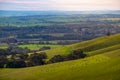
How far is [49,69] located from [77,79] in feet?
39.3

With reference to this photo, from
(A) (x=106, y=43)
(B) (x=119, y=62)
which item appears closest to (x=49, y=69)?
(B) (x=119, y=62)

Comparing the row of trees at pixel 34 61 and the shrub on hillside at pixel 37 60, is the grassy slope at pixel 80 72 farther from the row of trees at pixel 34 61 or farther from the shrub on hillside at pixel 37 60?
the shrub on hillside at pixel 37 60

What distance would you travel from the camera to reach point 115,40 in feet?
327

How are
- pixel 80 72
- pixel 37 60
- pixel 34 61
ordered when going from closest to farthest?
pixel 80 72
pixel 34 61
pixel 37 60

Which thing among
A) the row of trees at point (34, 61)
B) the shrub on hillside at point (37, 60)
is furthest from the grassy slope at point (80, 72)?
the shrub on hillside at point (37, 60)

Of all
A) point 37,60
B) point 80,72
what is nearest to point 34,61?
point 37,60

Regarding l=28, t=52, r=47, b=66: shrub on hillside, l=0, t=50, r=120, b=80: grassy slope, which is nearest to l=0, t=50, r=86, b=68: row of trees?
l=28, t=52, r=47, b=66: shrub on hillside

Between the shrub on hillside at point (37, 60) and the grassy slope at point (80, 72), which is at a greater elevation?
the grassy slope at point (80, 72)

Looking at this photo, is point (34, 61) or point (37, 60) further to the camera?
point (37, 60)

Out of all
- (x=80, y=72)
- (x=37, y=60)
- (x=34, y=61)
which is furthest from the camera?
(x=37, y=60)

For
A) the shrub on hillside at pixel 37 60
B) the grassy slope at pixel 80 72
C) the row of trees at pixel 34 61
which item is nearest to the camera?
the grassy slope at pixel 80 72

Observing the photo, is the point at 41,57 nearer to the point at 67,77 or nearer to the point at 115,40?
the point at 115,40

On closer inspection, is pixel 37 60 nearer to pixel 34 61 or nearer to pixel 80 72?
pixel 34 61

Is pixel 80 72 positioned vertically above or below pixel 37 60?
Result: above
